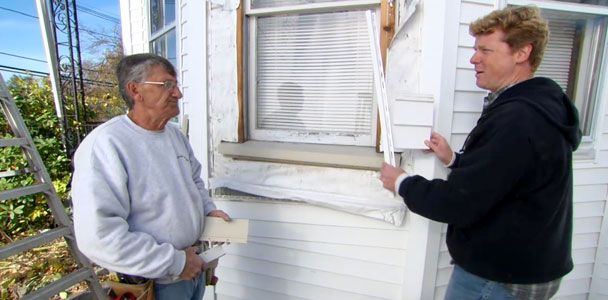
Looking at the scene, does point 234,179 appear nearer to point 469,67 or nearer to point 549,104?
point 469,67

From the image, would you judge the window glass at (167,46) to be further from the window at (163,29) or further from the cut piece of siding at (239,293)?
the cut piece of siding at (239,293)

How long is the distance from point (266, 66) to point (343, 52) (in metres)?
0.50

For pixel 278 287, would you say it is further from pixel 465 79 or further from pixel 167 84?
pixel 465 79

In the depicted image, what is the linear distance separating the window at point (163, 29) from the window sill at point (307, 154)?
1.92 meters

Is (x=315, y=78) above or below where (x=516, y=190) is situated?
above

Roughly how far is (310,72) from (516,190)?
1.25m

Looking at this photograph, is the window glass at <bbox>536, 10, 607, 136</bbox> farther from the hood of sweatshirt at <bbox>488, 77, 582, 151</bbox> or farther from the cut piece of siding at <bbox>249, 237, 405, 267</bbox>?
the cut piece of siding at <bbox>249, 237, 405, 267</bbox>

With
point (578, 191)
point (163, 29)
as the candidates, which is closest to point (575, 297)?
point (578, 191)

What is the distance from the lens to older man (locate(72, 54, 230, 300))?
3.43ft

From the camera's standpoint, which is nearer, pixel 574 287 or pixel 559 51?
pixel 559 51

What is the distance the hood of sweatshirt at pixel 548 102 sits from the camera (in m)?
1.03

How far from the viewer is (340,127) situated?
1924mm

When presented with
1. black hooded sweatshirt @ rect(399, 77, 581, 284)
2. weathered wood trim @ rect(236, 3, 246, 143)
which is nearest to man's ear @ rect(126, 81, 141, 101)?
weathered wood trim @ rect(236, 3, 246, 143)

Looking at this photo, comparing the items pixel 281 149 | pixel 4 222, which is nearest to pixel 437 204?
pixel 281 149
